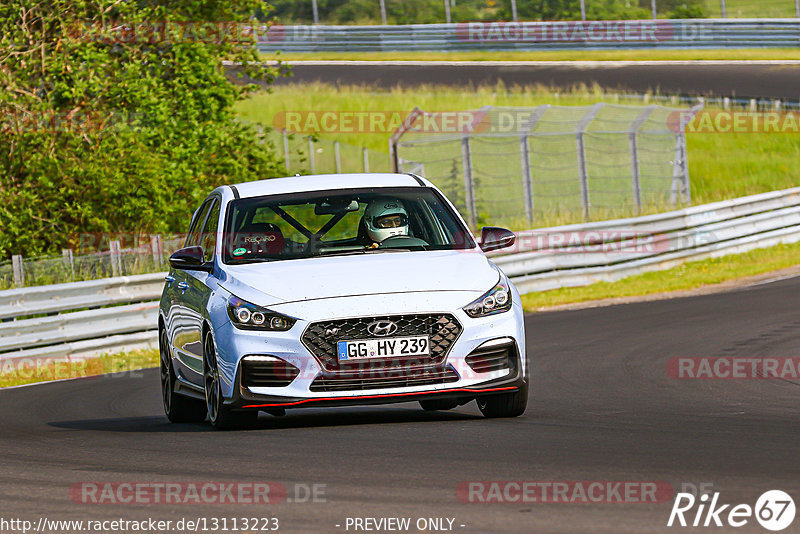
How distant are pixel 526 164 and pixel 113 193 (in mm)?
7348

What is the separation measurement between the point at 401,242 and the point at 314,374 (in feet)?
5.01

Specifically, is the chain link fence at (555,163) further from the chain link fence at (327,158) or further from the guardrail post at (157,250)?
the guardrail post at (157,250)

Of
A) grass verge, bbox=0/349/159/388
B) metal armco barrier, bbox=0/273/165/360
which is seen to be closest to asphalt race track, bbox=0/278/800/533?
grass verge, bbox=0/349/159/388

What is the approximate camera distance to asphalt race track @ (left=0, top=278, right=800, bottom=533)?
6.21 m

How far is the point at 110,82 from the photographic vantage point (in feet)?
76.9

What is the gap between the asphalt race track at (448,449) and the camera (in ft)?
20.4

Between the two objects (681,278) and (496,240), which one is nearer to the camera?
(496,240)

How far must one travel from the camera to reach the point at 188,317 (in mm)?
10070

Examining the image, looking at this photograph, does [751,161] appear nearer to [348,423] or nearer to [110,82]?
[110,82]

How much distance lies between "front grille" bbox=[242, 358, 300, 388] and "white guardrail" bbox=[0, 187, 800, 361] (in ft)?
27.7

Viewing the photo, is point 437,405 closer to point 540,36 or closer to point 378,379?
point 378,379

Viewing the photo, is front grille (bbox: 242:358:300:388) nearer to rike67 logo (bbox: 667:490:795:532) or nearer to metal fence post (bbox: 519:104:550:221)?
rike67 logo (bbox: 667:490:795:532)

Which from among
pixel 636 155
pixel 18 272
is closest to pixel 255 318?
pixel 18 272

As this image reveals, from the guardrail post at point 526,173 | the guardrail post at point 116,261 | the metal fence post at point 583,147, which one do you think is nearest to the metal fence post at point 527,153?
the guardrail post at point 526,173
